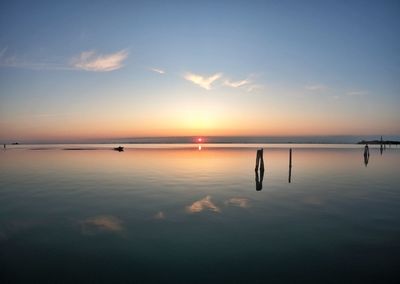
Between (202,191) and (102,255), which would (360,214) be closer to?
(202,191)

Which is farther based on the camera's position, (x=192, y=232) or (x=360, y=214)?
(x=360, y=214)

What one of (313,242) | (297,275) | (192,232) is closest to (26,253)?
(192,232)

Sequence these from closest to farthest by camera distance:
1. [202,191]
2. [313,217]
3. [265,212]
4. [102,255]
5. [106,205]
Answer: [102,255] → [313,217] → [265,212] → [106,205] → [202,191]

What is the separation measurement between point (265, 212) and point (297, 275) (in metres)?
8.75

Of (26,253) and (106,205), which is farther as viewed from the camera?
(106,205)

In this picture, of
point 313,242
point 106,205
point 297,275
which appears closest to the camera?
point 297,275

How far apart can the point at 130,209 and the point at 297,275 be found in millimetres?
12268

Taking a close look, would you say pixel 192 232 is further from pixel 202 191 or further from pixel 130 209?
pixel 202 191

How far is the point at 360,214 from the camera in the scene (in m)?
17.9

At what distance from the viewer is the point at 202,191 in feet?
86.1

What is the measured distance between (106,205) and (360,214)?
16.7 metres

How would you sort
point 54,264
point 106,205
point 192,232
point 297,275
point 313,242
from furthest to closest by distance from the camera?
point 106,205
point 192,232
point 313,242
point 54,264
point 297,275

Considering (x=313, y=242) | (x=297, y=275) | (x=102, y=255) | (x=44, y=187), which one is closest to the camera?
(x=297, y=275)

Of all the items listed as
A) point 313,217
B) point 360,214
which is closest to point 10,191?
point 313,217
